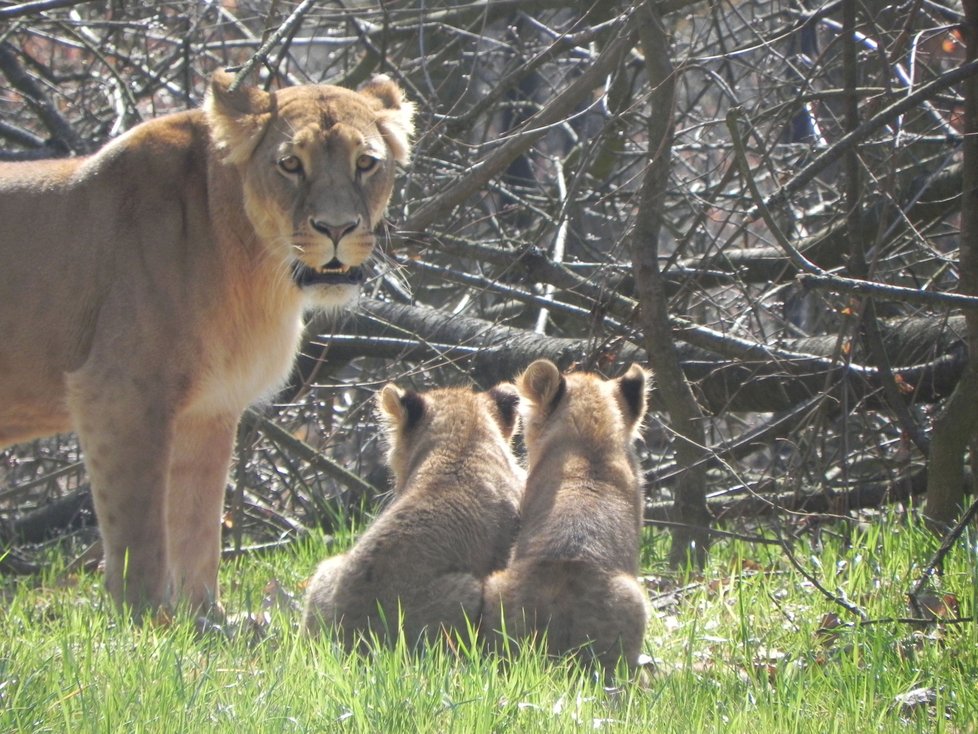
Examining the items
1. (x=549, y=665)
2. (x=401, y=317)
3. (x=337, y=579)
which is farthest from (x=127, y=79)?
(x=549, y=665)

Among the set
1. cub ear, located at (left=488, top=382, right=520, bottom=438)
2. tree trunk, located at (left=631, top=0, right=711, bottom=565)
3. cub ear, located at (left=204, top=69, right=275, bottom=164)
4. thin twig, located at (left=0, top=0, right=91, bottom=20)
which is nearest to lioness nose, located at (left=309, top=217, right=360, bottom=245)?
cub ear, located at (left=204, top=69, right=275, bottom=164)

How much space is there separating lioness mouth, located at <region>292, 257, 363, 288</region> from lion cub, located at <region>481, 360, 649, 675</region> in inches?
29.9

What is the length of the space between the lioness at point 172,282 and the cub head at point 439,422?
0.54m

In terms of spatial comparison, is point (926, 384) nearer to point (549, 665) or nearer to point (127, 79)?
point (549, 665)

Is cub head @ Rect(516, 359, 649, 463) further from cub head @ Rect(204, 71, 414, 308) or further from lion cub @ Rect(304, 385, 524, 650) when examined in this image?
cub head @ Rect(204, 71, 414, 308)

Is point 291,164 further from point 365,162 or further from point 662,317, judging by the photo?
point 662,317

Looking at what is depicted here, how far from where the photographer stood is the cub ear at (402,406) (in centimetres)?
461

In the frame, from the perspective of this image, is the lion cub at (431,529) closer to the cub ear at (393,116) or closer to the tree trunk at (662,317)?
the tree trunk at (662,317)

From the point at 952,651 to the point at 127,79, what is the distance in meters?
6.05

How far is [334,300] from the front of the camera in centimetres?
494

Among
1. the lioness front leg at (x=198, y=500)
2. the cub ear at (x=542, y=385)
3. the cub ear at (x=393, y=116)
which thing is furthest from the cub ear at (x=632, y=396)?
the lioness front leg at (x=198, y=500)

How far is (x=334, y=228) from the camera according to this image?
4707 millimetres

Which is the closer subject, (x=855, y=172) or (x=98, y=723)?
(x=98, y=723)

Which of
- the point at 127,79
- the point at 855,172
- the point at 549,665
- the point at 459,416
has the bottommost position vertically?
the point at 549,665
